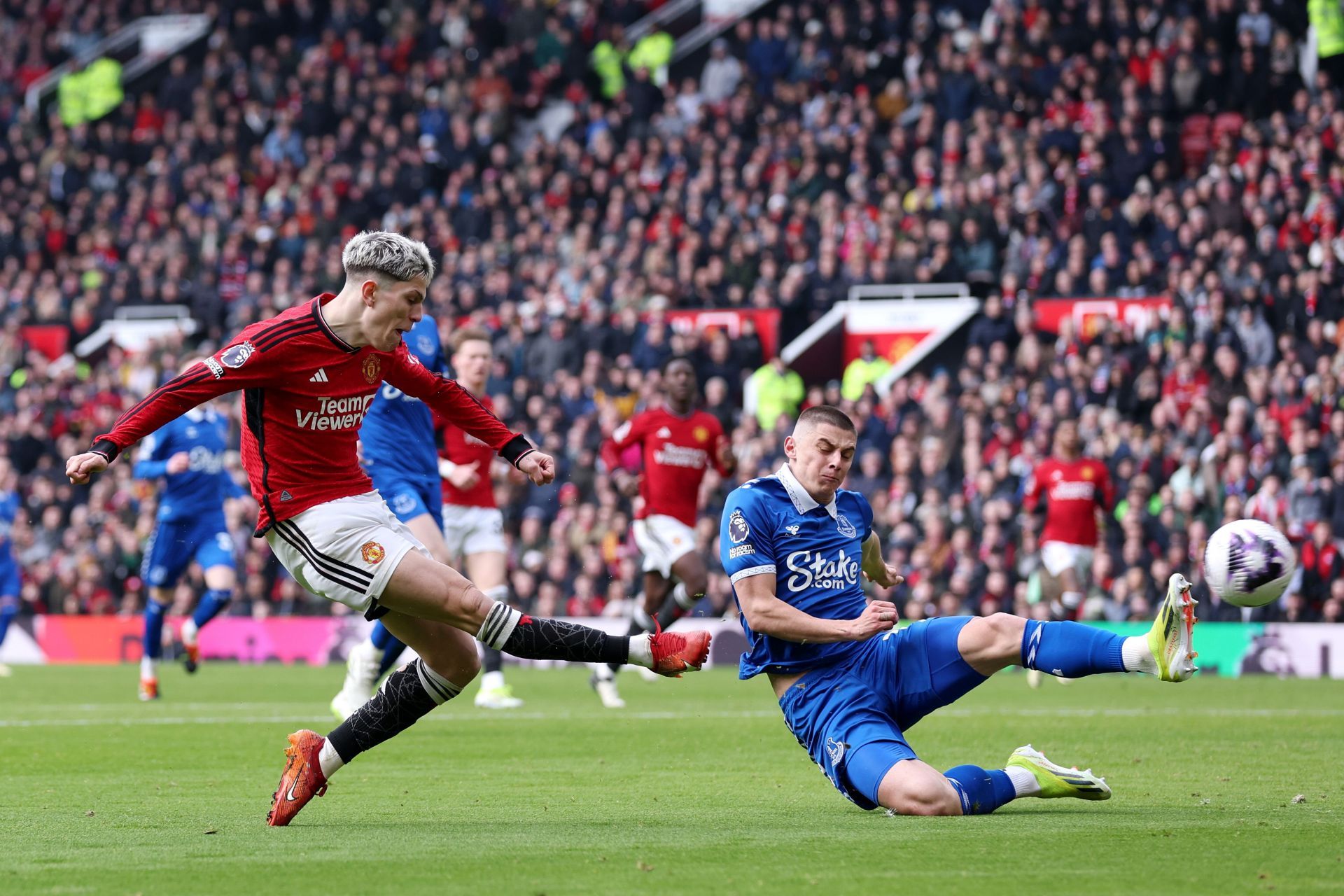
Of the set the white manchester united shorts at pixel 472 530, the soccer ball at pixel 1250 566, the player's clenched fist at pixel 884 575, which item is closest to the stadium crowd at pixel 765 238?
the white manchester united shorts at pixel 472 530

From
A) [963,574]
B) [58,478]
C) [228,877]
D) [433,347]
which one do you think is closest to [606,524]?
[963,574]

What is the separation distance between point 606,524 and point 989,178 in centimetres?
668

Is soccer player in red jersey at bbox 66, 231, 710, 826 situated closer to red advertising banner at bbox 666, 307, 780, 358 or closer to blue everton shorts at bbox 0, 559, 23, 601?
blue everton shorts at bbox 0, 559, 23, 601

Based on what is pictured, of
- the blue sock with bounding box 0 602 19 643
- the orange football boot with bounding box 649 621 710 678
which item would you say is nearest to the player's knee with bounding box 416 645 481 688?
the orange football boot with bounding box 649 621 710 678

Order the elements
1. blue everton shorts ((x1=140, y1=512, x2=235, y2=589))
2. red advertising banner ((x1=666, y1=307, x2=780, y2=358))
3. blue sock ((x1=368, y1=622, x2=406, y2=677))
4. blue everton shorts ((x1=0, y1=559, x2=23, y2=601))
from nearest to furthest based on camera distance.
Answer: blue sock ((x1=368, y1=622, x2=406, y2=677))
blue everton shorts ((x1=140, y1=512, x2=235, y2=589))
blue everton shorts ((x1=0, y1=559, x2=23, y2=601))
red advertising banner ((x1=666, y1=307, x2=780, y2=358))

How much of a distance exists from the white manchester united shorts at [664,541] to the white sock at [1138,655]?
28.8 feet

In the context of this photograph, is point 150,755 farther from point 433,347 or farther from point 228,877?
point 228,877

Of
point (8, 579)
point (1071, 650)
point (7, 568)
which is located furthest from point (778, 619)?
point (8, 579)

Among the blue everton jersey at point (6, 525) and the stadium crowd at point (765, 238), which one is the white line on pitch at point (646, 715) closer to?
the stadium crowd at point (765, 238)

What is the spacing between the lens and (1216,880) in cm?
527

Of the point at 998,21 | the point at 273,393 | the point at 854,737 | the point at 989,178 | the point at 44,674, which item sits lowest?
the point at 44,674

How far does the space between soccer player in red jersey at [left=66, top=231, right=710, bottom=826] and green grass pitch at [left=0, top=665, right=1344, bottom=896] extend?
1.70 ft

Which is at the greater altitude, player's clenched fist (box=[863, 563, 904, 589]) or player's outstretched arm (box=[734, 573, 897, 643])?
player's clenched fist (box=[863, 563, 904, 589])

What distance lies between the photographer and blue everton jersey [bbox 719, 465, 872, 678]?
713 centimetres
